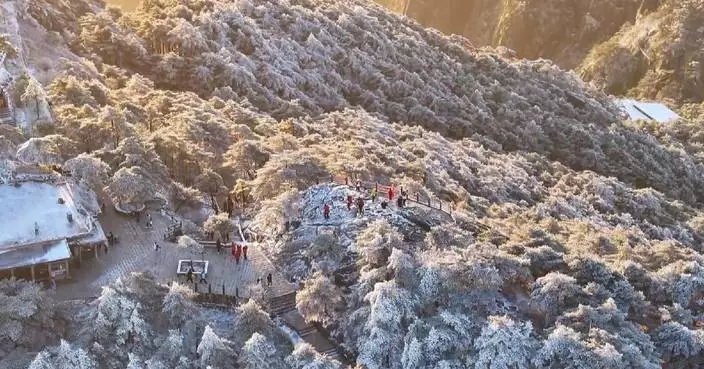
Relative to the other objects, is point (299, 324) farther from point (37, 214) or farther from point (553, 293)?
point (37, 214)

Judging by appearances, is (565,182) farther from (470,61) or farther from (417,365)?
(417,365)

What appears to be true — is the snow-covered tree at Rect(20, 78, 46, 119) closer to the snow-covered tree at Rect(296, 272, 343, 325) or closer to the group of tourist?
the group of tourist

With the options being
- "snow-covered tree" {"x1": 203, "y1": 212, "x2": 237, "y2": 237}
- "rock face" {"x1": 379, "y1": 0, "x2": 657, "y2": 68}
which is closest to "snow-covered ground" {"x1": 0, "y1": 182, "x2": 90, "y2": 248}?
"snow-covered tree" {"x1": 203, "y1": 212, "x2": 237, "y2": 237}

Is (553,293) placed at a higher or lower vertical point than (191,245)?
higher

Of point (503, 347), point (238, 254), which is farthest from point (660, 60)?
point (503, 347)

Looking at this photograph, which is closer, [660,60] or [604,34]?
[660,60]

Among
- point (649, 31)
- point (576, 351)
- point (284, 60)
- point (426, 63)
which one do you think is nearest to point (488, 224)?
point (576, 351)

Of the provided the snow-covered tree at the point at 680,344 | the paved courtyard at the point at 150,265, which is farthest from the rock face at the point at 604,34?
the paved courtyard at the point at 150,265
